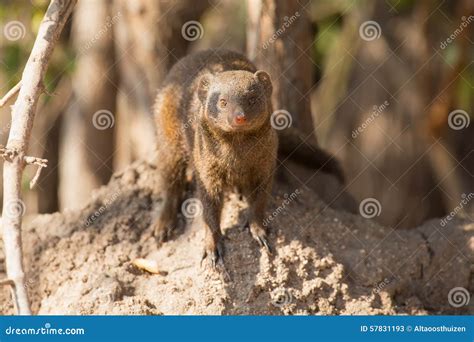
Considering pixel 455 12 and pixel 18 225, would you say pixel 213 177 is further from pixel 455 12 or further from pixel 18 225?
pixel 455 12

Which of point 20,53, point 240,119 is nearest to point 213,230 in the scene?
point 240,119

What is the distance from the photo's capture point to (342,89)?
1040 cm

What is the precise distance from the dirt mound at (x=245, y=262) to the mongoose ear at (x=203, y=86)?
0.77 m

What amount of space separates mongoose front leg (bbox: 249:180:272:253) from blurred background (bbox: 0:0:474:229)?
228cm

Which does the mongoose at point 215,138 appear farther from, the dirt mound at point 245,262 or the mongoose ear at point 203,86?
the dirt mound at point 245,262

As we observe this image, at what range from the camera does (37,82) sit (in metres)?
4.18

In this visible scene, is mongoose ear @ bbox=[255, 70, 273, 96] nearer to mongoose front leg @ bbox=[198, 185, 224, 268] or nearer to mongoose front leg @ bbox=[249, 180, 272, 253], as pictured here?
mongoose front leg @ bbox=[249, 180, 272, 253]

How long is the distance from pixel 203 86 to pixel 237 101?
1.25ft

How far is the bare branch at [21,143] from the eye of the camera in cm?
354

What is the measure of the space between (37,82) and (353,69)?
5843mm

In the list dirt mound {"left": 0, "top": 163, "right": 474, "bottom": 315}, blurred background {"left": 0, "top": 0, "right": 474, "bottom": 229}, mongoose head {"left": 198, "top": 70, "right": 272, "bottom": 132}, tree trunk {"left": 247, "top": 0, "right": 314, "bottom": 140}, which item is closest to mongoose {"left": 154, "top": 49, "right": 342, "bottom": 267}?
mongoose head {"left": 198, "top": 70, "right": 272, "bottom": 132}

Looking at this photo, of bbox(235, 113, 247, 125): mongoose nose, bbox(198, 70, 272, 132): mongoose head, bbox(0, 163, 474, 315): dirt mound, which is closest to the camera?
bbox(235, 113, 247, 125): mongoose nose

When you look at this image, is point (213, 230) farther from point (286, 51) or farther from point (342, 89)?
point (342, 89)

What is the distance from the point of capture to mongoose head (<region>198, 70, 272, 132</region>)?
187 inches
